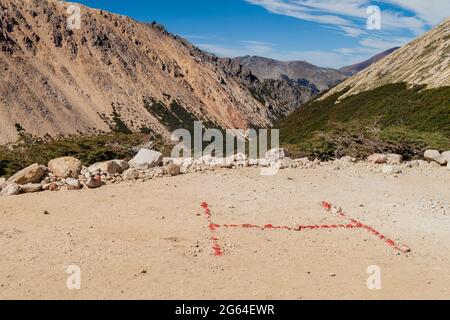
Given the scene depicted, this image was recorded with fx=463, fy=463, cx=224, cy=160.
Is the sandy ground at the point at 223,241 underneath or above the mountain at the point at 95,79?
underneath

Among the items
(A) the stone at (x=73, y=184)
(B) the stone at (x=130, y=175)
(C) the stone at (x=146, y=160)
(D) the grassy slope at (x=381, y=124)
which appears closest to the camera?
(A) the stone at (x=73, y=184)

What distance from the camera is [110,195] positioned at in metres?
23.6

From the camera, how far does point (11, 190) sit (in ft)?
77.5

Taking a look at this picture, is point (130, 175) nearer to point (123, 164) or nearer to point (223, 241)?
point (123, 164)


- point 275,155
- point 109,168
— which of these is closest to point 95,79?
point 275,155

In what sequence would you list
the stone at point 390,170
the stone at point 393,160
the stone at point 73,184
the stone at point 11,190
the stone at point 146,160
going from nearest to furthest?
the stone at point 11,190, the stone at point 73,184, the stone at point 146,160, the stone at point 390,170, the stone at point 393,160

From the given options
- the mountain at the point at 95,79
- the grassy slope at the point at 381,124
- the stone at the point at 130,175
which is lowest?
the stone at the point at 130,175

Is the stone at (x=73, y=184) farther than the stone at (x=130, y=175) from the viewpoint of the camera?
No

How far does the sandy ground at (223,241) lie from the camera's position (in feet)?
45.7

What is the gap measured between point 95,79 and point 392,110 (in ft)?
279

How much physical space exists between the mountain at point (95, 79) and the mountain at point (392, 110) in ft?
144

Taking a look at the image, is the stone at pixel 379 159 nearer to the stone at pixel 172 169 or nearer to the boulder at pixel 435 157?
the boulder at pixel 435 157

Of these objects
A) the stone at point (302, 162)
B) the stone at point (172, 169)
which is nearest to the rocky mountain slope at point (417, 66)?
the stone at point (302, 162)

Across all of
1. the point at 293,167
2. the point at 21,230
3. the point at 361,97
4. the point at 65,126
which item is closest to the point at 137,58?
the point at 65,126
